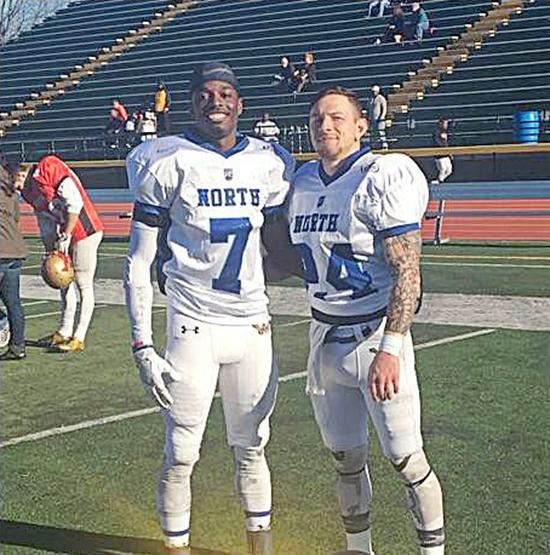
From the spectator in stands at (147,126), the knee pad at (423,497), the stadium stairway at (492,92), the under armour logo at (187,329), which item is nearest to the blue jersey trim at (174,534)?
the under armour logo at (187,329)

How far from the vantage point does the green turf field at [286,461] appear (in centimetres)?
435

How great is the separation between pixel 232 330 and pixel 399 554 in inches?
45.9

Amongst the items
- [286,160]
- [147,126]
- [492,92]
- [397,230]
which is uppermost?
[286,160]

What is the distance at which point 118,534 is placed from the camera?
4.45 meters

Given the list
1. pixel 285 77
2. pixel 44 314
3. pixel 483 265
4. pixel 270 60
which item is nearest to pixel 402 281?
pixel 44 314

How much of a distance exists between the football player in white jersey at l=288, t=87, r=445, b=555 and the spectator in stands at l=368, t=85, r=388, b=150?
19281mm

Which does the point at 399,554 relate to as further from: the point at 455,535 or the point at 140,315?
the point at 140,315

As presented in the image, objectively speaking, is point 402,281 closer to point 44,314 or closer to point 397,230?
point 397,230

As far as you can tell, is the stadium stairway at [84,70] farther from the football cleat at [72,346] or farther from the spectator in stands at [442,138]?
the football cleat at [72,346]

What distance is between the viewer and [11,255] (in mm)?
8047

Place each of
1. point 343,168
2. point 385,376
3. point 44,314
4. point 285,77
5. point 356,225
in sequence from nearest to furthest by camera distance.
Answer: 1. point 385,376
2. point 356,225
3. point 343,168
4. point 44,314
5. point 285,77

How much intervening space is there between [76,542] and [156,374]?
3.48ft

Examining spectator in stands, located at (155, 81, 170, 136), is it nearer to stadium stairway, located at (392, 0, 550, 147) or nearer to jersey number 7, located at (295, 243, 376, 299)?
stadium stairway, located at (392, 0, 550, 147)

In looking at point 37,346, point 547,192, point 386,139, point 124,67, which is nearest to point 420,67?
point 386,139
